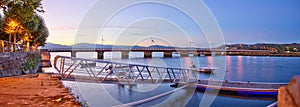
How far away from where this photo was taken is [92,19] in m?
8.66

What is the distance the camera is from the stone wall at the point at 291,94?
95cm

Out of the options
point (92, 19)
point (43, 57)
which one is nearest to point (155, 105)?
point (92, 19)

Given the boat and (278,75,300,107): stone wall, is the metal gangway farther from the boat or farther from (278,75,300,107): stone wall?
(278,75,300,107): stone wall

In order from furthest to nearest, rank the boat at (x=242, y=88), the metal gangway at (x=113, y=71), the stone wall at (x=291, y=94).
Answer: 1. the boat at (x=242, y=88)
2. the metal gangway at (x=113, y=71)
3. the stone wall at (x=291, y=94)

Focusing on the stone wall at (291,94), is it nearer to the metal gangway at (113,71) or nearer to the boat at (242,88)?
the metal gangway at (113,71)

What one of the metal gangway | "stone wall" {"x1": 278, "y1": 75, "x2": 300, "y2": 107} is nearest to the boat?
the metal gangway

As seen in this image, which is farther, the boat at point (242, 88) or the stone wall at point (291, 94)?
the boat at point (242, 88)

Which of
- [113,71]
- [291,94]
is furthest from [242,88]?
[291,94]

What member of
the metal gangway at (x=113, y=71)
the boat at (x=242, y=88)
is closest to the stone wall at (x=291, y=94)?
the metal gangway at (x=113, y=71)

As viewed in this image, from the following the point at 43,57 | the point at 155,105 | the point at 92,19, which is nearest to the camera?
the point at 92,19

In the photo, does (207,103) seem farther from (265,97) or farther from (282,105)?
(282,105)

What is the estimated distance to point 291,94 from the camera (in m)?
0.98

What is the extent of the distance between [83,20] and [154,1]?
4515 millimetres

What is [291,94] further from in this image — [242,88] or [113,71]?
[242,88]
